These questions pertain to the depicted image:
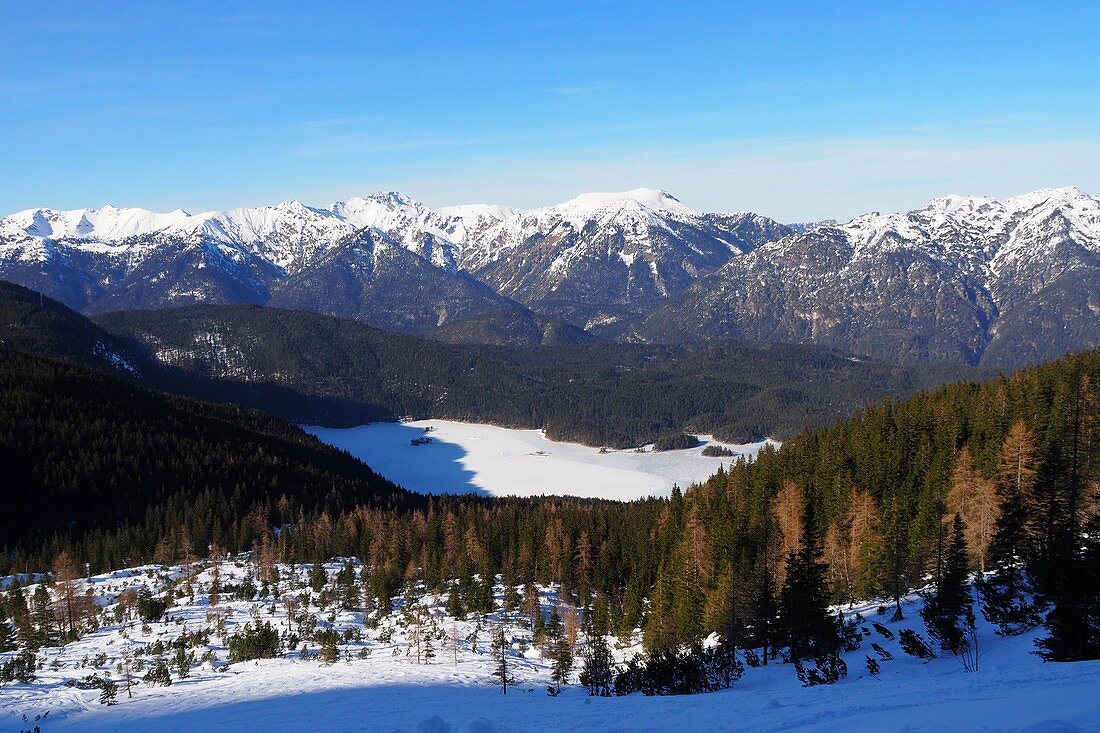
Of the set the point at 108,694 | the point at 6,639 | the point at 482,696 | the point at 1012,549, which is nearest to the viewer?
the point at 108,694

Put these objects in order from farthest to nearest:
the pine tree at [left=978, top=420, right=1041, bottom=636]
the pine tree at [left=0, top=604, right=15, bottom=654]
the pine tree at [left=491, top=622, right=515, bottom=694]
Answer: the pine tree at [left=0, top=604, right=15, bottom=654], the pine tree at [left=491, top=622, right=515, bottom=694], the pine tree at [left=978, top=420, right=1041, bottom=636]

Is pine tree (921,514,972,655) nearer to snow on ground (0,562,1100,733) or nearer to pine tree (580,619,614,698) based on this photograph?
snow on ground (0,562,1100,733)

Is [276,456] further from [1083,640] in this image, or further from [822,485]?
[1083,640]

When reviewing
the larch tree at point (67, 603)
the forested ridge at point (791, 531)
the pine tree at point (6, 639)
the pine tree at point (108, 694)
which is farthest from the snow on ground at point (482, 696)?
the forested ridge at point (791, 531)

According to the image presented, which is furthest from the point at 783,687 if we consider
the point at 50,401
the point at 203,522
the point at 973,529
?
the point at 50,401

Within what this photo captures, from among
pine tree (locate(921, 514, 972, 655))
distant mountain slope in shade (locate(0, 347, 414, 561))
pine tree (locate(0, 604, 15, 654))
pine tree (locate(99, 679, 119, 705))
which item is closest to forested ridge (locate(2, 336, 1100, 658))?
pine tree (locate(921, 514, 972, 655))

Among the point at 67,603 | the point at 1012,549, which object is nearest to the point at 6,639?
the point at 67,603

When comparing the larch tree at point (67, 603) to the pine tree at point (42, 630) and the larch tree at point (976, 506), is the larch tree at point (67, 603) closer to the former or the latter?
the pine tree at point (42, 630)

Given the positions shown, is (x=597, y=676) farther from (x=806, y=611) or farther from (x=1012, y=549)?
(x=1012, y=549)
